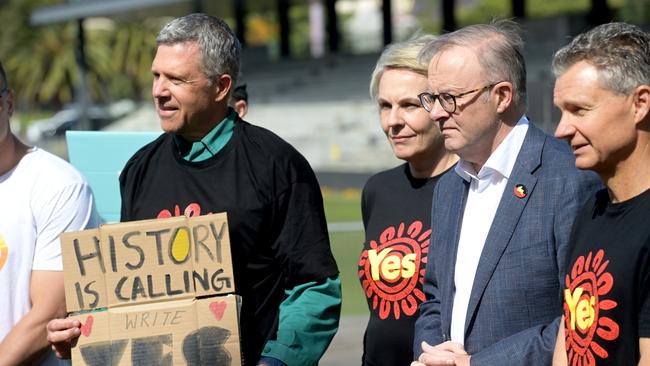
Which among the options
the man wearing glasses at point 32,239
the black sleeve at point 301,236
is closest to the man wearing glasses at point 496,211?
the black sleeve at point 301,236

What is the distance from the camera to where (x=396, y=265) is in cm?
433

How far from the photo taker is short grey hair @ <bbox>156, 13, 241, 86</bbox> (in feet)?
12.5

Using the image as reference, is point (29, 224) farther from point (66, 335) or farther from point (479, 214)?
point (479, 214)

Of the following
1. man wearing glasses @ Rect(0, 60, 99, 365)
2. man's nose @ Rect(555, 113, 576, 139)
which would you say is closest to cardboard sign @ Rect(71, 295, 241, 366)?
man wearing glasses @ Rect(0, 60, 99, 365)

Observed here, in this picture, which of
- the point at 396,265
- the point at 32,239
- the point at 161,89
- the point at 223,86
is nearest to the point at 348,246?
the point at 396,265

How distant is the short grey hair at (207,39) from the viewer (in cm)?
380

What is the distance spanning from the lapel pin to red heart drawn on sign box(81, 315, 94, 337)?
4.59 feet

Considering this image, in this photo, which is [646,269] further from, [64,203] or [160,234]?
[64,203]

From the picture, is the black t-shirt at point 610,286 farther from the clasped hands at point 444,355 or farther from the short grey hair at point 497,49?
the short grey hair at point 497,49

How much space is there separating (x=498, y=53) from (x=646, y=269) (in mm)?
1022

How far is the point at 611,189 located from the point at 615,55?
1.19 feet

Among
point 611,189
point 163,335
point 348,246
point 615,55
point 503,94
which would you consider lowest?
point 348,246

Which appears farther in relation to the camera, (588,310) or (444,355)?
(444,355)

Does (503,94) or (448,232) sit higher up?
(503,94)
